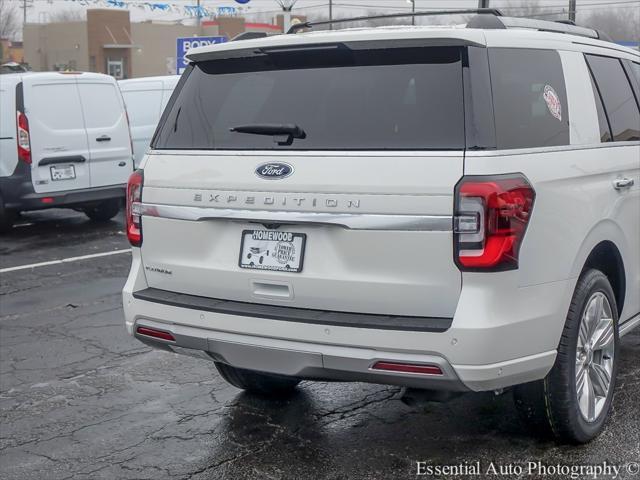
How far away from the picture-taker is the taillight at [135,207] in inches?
178

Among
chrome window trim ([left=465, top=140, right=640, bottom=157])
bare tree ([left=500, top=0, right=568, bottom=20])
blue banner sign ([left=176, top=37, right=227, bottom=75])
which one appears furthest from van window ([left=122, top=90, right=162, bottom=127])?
chrome window trim ([left=465, top=140, right=640, bottom=157])

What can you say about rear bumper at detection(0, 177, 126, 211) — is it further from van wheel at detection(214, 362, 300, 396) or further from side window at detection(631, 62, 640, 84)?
side window at detection(631, 62, 640, 84)

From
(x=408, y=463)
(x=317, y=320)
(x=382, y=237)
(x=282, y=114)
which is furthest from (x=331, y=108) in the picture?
(x=408, y=463)

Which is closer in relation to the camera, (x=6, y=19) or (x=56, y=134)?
(x=56, y=134)

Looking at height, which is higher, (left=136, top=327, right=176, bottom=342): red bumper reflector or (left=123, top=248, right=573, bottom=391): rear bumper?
(left=123, top=248, right=573, bottom=391): rear bumper

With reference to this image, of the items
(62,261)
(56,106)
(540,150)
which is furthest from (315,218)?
(56,106)

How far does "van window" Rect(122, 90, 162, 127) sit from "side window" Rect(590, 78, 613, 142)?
1048cm

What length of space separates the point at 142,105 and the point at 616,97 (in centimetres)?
1053

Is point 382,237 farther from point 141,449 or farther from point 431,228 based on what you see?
point 141,449

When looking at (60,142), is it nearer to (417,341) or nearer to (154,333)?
(154,333)

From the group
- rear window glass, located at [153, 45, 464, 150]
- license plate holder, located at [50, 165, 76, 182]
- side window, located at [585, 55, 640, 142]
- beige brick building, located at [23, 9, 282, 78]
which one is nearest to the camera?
rear window glass, located at [153, 45, 464, 150]

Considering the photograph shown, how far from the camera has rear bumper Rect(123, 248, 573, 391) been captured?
12.1 ft

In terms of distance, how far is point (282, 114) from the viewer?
422 centimetres

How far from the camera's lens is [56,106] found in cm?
1146
